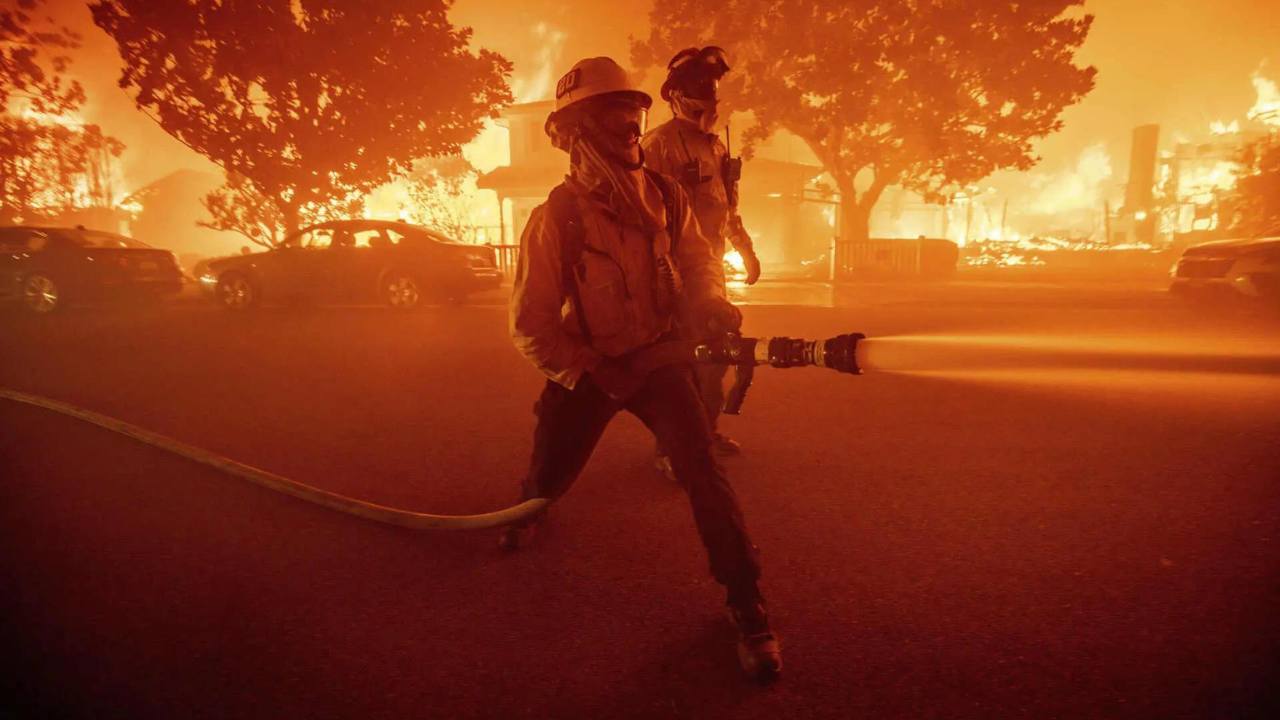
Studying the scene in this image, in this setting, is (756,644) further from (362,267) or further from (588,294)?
(362,267)

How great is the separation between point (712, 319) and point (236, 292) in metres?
13.6

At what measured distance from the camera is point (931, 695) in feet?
7.09

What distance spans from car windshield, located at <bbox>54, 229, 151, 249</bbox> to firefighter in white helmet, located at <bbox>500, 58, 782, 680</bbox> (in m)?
14.0

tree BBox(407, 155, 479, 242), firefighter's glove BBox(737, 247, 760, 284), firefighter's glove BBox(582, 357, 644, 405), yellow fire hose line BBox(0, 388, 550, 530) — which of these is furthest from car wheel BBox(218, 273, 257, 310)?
tree BBox(407, 155, 479, 242)

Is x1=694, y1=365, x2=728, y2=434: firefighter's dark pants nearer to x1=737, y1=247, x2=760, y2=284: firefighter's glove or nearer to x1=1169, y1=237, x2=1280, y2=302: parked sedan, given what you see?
x1=737, y1=247, x2=760, y2=284: firefighter's glove

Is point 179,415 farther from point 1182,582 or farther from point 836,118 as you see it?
point 836,118

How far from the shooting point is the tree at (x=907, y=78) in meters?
21.3

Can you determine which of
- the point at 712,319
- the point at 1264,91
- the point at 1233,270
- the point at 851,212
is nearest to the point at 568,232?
the point at 712,319

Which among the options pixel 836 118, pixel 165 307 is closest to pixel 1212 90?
pixel 836 118

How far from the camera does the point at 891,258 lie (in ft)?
66.8

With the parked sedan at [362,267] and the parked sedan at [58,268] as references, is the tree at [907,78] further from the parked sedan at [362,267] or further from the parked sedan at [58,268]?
the parked sedan at [58,268]

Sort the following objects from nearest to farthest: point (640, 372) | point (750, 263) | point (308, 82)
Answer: point (640, 372)
point (750, 263)
point (308, 82)

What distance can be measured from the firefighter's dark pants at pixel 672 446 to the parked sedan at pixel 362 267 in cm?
1089

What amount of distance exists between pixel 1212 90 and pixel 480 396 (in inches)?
3950
